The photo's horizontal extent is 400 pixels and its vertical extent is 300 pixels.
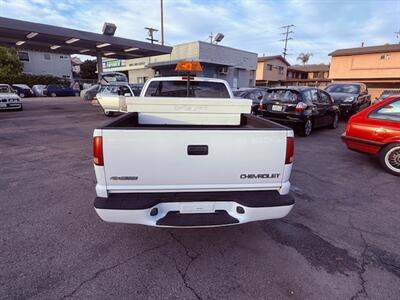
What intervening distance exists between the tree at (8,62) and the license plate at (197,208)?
42307mm

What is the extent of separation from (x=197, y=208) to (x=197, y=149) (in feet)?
1.96

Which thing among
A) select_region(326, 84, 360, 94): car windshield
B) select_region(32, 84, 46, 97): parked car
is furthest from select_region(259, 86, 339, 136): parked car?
select_region(32, 84, 46, 97): parked car

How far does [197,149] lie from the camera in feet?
7.87

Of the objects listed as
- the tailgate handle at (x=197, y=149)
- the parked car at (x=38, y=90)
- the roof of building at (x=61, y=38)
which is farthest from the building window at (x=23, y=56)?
the tailgate handle at (x=197, y=149)

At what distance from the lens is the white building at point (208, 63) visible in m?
27.6

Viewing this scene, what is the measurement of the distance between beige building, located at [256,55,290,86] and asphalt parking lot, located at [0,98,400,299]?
41570 millimetres

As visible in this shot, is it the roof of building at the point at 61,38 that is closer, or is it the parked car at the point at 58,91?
the roof of building at the point at 61,38

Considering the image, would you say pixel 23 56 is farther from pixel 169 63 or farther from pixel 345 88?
pixel 345 88

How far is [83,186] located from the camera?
4.59 m

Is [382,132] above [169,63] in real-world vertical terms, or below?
below

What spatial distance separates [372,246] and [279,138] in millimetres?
1894

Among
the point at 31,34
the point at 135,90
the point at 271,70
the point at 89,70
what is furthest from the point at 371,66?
the point at 89,70

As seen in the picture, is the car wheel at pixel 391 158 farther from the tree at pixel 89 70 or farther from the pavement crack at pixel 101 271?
the tree at pixel 89 70

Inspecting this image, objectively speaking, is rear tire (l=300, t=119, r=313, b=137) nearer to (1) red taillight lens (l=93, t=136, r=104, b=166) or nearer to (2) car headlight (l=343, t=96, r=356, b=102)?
(2) car headlight (l=343, t=96, r=356, b=102)
